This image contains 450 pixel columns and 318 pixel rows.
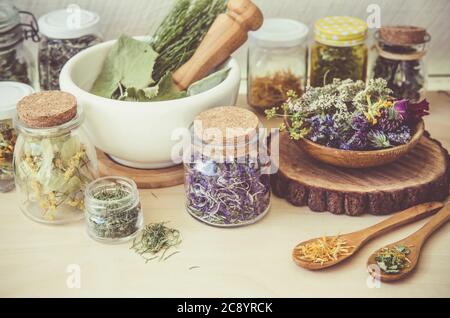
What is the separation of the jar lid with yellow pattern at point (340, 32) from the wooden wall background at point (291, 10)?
12 cm

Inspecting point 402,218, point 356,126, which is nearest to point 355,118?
point 356,126

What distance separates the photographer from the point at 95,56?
123 centimetres

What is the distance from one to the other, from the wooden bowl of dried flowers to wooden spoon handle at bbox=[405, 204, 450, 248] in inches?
4.5

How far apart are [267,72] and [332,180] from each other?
381 mm

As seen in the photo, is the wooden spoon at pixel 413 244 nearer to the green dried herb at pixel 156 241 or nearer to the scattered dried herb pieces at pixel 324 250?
the scattered dried herb pieces at pixel 324 250

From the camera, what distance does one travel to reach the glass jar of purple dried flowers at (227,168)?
1020mm

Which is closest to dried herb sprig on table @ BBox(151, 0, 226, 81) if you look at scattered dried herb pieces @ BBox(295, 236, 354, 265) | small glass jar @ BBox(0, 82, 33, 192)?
small glass jar @ BBox(0, 82, 33, 192)

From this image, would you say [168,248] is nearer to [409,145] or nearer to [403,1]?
[409,145]

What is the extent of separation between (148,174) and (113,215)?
177 millimetres

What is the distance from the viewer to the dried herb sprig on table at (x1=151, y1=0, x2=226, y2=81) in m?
1.23

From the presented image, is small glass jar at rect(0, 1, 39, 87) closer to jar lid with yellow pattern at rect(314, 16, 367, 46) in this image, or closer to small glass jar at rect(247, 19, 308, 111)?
small glass jar at rect(247, 19, 308, 111)

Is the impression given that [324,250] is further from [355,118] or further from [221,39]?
[221,39]
